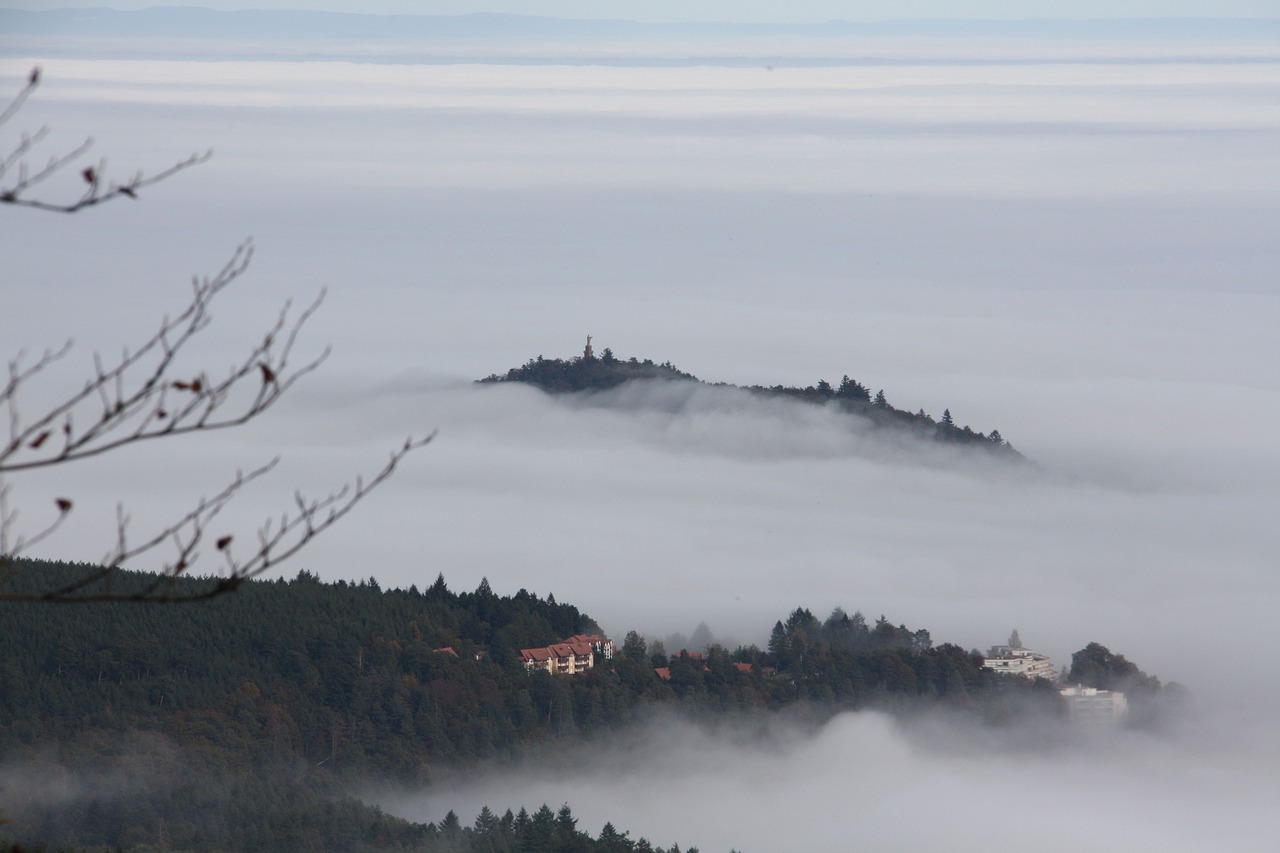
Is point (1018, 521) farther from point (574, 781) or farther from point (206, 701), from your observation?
point (206, 701)

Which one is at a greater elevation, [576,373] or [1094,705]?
[576,373]

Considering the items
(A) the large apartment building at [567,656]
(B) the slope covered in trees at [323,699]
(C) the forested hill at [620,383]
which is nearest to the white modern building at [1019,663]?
(B) the slope covered in trees at [323,699]

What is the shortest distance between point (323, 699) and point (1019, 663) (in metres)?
43.2

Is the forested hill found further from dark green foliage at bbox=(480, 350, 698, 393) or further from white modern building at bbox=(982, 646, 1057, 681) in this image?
white modern building at bbox=(982, 646, 1057, 681)

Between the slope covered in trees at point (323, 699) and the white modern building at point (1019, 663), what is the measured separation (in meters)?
3.56

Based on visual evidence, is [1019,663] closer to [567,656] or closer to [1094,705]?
[1094,705]

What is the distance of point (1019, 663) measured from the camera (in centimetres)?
9919

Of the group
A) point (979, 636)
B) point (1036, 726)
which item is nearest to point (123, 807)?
point (1036, 726)

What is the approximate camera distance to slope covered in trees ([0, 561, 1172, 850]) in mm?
48938

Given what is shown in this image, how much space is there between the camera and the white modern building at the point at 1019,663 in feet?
321

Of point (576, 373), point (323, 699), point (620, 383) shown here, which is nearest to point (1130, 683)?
point (323, 699)

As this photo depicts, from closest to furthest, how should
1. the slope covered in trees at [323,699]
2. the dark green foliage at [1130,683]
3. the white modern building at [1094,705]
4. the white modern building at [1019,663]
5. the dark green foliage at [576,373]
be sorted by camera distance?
the slope covered in trees at [323,699] → the white modern building at [1019,663] → the white modern building at [1094,705] → the dark green foliage at [1130,683] → the dark green foliage at [576,373]

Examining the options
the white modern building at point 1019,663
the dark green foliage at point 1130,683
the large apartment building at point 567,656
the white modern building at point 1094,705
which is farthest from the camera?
the dark green foliage at point 1130,683

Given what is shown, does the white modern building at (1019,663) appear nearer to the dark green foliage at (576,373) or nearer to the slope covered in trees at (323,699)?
the slope covered in trees at (323,699)
